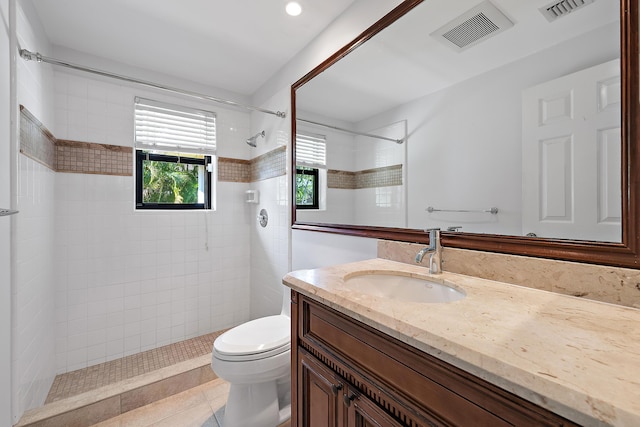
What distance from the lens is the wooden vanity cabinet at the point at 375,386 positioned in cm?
53

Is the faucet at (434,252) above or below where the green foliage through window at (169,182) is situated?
below

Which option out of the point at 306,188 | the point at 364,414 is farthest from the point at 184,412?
the point at 306,188

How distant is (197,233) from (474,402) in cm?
247

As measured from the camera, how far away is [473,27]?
3.60 feet

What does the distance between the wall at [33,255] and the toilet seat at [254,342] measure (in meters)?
0.94

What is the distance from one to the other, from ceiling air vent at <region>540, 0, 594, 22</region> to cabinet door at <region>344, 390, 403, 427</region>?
1277mm

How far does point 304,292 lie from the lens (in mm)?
978

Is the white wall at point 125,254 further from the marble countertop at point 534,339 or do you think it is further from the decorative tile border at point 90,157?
the marble countertop at point 534,339

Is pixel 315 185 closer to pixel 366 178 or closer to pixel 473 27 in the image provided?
pixel 366 178

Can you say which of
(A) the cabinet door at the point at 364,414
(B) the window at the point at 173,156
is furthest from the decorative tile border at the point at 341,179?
(B) the window at the point at 173,156

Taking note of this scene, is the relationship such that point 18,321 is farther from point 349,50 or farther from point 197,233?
point 349,50

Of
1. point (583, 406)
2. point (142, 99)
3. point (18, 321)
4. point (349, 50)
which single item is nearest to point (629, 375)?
point (583, 406)

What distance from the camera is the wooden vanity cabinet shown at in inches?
20.8

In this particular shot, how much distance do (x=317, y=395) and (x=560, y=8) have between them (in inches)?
57.9
